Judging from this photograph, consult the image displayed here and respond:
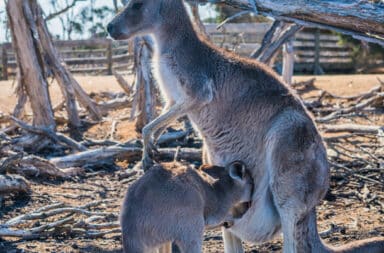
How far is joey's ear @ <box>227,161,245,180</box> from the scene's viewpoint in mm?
5180

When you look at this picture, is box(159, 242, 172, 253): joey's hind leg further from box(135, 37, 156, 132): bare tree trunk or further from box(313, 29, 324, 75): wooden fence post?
box(313, 29, 324, 75): wooden fence post

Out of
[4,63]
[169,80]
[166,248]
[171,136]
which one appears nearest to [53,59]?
[171,136]

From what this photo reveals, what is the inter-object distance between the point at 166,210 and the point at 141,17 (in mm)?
1792

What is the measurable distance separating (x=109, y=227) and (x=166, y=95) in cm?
132

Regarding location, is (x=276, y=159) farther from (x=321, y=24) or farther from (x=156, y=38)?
(x=156, y=38)

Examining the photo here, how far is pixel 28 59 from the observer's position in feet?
32.0

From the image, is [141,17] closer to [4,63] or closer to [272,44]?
[272,44]

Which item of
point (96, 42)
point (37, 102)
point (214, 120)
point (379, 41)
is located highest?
point (379, 41)

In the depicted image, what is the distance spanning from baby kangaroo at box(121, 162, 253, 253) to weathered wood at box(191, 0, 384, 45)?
1315mm

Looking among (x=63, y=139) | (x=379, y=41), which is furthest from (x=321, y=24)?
(x=63, y=139)

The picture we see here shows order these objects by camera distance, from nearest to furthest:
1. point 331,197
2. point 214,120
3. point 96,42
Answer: point 214,120
point 331,197
point 96,42

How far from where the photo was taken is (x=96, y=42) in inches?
997

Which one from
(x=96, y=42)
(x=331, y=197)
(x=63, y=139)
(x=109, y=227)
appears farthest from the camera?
(x=96, y=42)

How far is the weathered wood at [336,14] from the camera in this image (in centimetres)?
512
